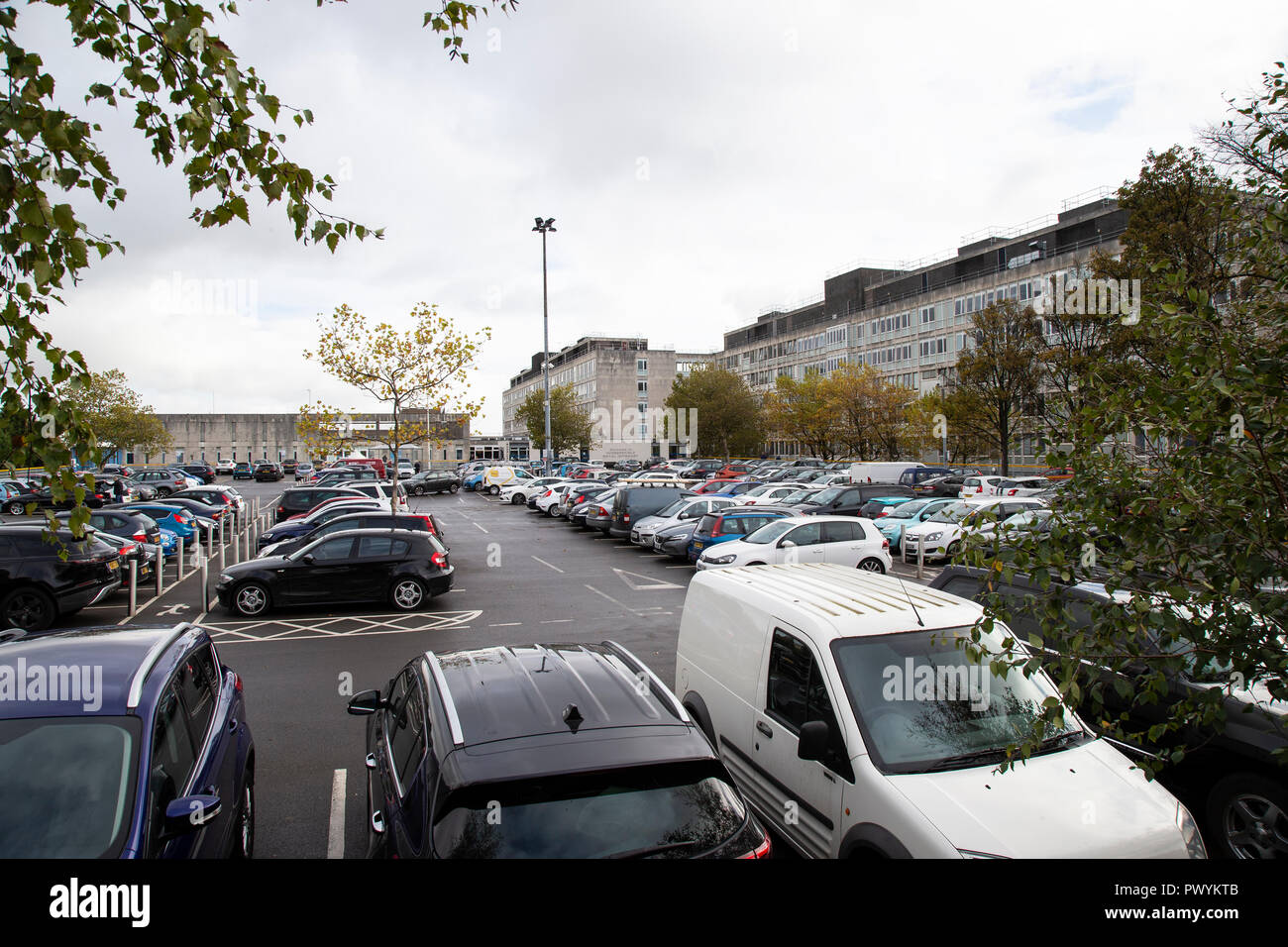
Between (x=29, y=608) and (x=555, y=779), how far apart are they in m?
12.4

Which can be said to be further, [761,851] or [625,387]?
[625,387]

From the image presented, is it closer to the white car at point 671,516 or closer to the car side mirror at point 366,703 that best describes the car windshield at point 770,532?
the white car at point 671,516

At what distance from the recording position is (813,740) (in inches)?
157

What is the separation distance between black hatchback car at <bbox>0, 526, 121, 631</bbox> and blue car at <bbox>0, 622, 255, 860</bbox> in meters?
8.67

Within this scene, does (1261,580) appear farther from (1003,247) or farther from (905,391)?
(1003,247)

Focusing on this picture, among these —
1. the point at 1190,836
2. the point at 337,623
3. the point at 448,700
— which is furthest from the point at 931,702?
the point at 337,623

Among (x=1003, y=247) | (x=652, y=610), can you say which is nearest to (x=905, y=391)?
(x=1003, y=247)

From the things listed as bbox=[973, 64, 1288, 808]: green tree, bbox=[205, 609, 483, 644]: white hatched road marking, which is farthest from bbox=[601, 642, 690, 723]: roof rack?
bbox=[205, 609, 483, 644]: white hatched road marking

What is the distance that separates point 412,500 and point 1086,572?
4429cm

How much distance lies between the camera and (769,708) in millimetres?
4902

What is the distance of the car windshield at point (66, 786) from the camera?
10.5 feet

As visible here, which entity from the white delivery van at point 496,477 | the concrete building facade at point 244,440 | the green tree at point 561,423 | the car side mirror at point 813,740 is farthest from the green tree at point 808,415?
the car side mirror at point 813,740

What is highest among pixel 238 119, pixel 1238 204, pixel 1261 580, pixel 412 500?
pixel 238 119

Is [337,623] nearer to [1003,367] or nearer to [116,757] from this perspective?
[116,757]
